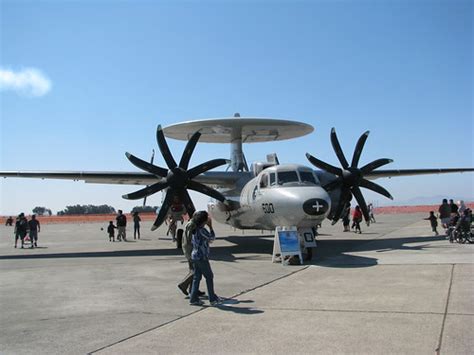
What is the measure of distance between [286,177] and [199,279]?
8566mm

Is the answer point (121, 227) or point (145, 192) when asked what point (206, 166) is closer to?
point (145, 192)

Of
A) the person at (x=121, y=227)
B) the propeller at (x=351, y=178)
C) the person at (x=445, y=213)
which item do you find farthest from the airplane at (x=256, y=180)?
the person at (x=121, y=227)

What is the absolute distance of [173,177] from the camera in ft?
61.3

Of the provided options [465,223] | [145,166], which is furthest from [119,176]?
[465,223]

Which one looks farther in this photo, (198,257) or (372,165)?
(372,165)

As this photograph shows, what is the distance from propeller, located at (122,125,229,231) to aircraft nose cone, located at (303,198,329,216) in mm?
5437

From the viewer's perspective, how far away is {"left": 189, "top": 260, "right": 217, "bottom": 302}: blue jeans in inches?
335

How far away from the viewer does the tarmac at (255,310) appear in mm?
5875

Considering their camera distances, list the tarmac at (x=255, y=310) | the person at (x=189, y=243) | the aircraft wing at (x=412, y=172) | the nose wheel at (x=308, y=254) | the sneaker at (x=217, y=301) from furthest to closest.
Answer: the aircraft wing at (x=412, y=172) → the nose wheel at (x=308, y=254) → the person at (x=189, y=243) → the sneaker at (x=217, y=301) → the tarmac at (x=255, y=310)

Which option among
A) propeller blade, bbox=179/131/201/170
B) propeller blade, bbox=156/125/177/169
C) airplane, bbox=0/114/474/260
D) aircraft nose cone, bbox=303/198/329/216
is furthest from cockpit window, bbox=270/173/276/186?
propeller blade, bbox=156/125/177/169

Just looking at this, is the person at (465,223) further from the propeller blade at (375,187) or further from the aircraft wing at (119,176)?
the aircraft wing at (119,176)

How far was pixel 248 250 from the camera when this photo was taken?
19734 millimetres

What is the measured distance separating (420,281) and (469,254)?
18.3 ft

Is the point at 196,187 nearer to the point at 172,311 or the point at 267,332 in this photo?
the point at 172,311
